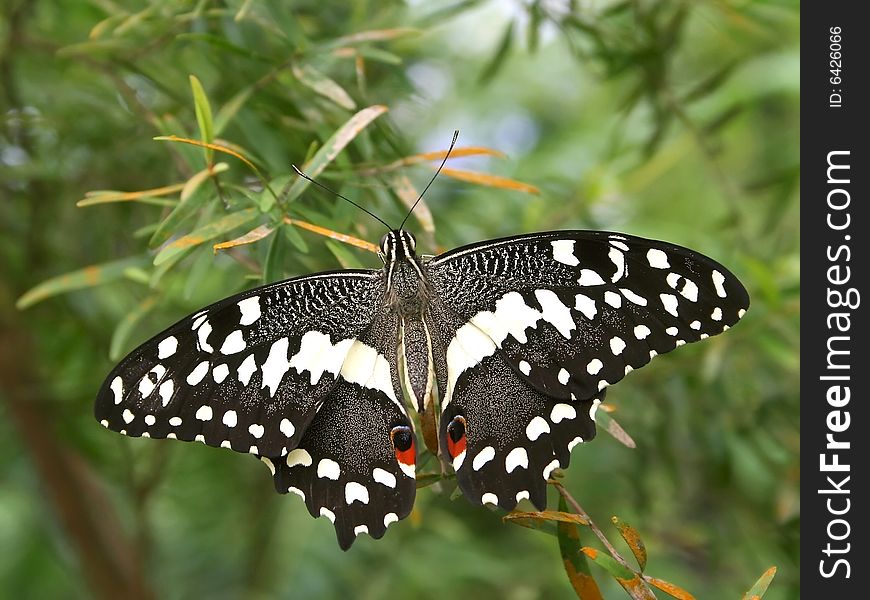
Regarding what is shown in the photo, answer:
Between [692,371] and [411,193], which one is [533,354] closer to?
[411,193]

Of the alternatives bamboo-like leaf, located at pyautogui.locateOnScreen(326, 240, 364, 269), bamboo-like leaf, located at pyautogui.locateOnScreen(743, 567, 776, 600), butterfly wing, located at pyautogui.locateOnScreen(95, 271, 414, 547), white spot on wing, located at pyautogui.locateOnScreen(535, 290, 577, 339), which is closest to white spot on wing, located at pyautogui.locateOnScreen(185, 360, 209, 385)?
butterfly wing, located at pyautogui.locateOnScreen(95, 271, 414, 547)

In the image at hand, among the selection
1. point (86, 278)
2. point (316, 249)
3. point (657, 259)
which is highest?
point (657, 259)

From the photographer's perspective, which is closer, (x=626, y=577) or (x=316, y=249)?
(x=626, y=577)

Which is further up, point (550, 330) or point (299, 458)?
point (550, 330)

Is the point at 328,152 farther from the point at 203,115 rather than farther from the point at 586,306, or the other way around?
the point at 586,306

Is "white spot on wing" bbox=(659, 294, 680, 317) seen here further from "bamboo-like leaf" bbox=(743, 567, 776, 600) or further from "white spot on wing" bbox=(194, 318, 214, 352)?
"white spot on wing" bbox=(194, 318, 214, 352)

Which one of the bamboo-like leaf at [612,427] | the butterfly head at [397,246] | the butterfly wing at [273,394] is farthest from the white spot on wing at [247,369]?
the bamboo-like leaf at [612,427]

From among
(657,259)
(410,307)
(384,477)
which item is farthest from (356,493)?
(657,259)
